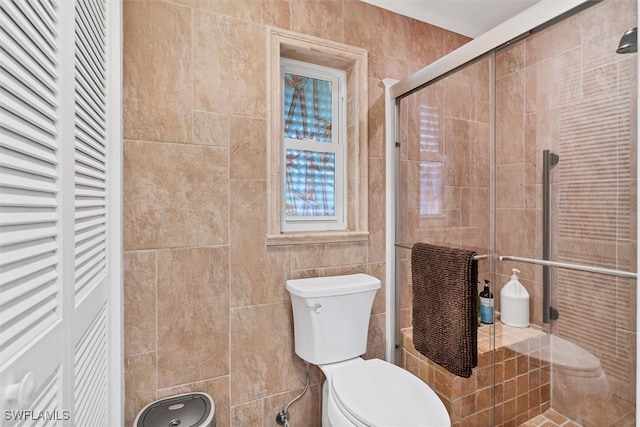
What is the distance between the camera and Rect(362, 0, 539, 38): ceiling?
1800 mm

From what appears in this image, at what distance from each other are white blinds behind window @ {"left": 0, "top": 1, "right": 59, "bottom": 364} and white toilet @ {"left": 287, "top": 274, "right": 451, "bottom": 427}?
38.5 inches

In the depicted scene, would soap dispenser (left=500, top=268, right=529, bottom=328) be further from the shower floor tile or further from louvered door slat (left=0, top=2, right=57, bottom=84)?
louvered door slat (left=0, top=2, right=57, bottom=84)

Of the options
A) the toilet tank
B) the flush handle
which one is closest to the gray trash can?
the toilet tank

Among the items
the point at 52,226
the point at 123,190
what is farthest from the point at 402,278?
the point at 52,226

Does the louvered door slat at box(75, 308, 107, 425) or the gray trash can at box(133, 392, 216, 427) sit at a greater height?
the louvered door slat at box(75, 308, 107, 425)

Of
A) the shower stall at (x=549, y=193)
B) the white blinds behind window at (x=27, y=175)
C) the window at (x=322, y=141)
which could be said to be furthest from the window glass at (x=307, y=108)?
the white blinds behind window at (x=27, y=175)

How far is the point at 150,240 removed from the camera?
132 cm

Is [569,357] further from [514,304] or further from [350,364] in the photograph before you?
[350,364]

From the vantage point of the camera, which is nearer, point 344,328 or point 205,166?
point 205,166

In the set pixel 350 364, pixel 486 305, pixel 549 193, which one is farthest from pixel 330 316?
pixel 549 193

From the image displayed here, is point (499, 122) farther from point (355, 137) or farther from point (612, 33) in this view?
point (355, 137)

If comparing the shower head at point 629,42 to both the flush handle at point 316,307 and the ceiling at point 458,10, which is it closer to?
the ceiling at point 458,10

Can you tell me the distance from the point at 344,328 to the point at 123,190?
3.76 feet

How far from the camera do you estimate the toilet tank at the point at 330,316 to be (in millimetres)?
1450
